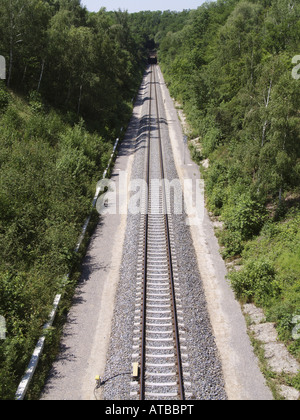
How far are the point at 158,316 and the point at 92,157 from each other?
17.5 m

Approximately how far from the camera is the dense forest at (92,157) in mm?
13922

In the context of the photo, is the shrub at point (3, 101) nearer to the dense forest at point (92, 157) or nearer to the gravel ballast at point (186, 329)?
the dense forest at point (92, 157)

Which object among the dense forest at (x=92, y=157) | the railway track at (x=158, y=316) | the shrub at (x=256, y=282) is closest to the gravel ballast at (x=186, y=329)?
the railway track at (x=158, y=316)

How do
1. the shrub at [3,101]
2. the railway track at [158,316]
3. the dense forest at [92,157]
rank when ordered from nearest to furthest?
the railway track at [158,316], the dense forest at [92,157], the shrub at [3,101]

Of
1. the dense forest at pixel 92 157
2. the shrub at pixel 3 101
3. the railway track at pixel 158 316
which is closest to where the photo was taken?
the railway track at pixel 158 316

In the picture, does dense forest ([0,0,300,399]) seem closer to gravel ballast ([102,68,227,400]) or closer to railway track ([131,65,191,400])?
gravel ballast ([102,68,227,400])

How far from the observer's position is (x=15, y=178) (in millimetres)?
18016

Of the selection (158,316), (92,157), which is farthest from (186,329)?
(92,157)

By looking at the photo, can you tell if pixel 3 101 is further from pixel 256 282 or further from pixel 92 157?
pixel 256 282

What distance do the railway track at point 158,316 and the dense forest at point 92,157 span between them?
3.31m

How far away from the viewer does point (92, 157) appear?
Answer: 27.2 meters

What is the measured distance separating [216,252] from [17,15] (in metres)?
27.0

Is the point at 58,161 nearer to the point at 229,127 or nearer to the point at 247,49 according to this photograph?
the point at 229,127
